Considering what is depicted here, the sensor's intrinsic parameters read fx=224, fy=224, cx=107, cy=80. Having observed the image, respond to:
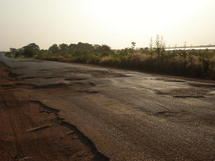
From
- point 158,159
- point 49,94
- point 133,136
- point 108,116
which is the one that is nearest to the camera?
point 158,159

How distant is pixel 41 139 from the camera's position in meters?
3.68

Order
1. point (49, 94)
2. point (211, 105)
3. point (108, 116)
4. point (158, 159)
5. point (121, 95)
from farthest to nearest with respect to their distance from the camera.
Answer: point (49, 94), point (121, 95), point (211, 105), point (108, 116), point (158, 159)

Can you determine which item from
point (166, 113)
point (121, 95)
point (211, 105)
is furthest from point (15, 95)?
point (211, 105)

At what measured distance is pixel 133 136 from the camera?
3.70m

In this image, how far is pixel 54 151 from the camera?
10.6 ft

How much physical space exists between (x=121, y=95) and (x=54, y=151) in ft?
13.3

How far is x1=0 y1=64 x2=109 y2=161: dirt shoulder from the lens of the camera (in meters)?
3.10

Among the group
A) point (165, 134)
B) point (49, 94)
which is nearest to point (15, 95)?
point (49, 94)

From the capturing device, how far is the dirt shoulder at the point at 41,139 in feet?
10.2

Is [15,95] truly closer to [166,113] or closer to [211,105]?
[166,113]

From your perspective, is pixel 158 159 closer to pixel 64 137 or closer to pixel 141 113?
pixel 64 137

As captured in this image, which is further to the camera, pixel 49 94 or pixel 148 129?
pixel 49 94

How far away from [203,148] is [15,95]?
20.3 ft

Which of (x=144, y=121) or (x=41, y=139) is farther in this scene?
(x=144, y=121)
